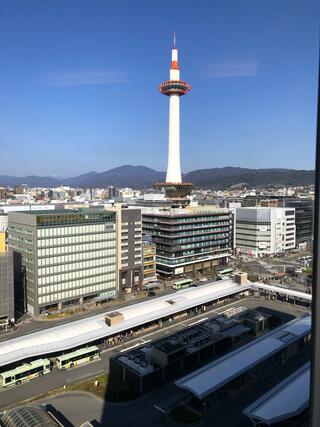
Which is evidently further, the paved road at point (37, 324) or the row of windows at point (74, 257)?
the row of windows at point (74, 257)

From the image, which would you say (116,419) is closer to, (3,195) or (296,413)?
(296,413)

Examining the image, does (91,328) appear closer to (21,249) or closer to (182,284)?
(21,249)

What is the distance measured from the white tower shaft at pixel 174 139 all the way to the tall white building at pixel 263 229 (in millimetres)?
3618

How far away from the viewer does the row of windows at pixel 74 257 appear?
382 inches

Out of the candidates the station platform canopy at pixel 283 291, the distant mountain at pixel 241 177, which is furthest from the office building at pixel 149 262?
the distant mountain at pixel 241 177

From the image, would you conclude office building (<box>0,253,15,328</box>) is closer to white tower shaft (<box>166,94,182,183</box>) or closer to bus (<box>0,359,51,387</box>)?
bus (<box>0,359,51,387</box>)

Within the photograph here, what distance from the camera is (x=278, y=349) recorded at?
6754mm

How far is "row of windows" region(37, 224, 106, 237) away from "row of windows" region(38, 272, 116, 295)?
1312mm

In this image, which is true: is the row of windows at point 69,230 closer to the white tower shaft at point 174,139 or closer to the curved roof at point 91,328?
the curved roof at point 91,328

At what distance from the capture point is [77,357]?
277 inches

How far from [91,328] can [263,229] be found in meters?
11.8

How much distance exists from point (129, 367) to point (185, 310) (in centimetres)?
346

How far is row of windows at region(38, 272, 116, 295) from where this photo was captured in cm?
977

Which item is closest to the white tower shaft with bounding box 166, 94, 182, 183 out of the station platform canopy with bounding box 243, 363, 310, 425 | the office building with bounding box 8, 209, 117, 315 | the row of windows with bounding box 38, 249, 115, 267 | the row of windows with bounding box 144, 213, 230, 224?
the row of windows with bounding box 144, 213, 230, 224
